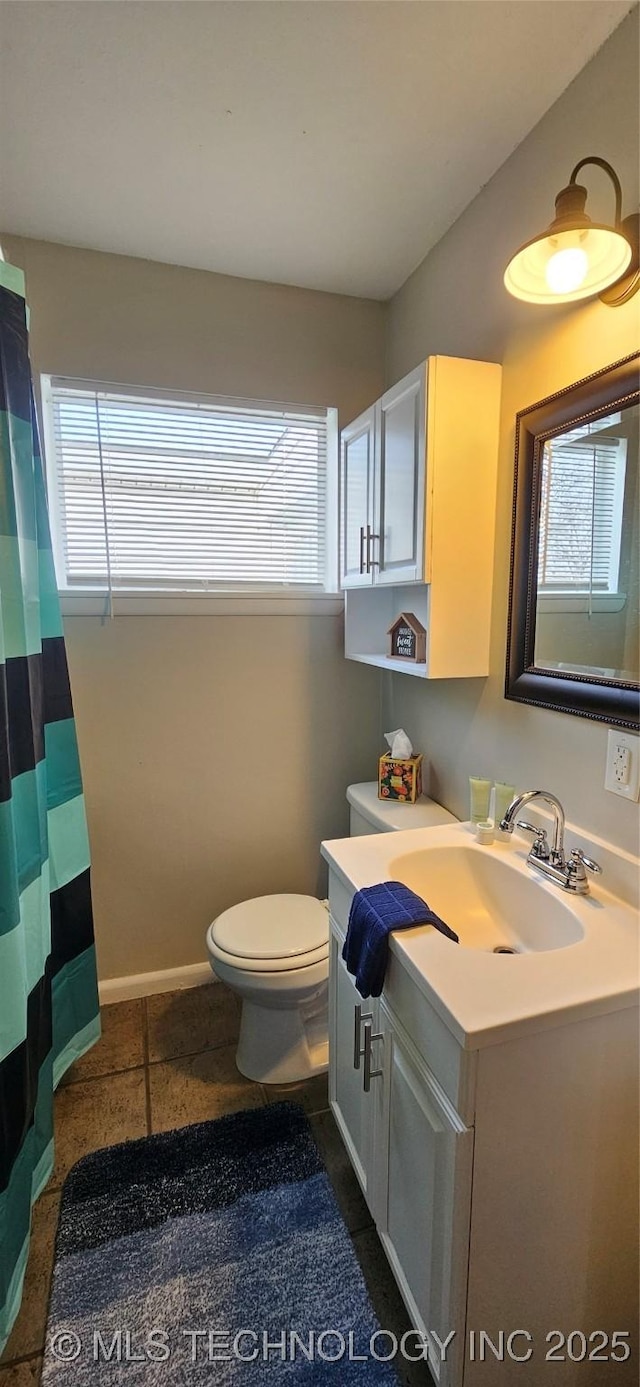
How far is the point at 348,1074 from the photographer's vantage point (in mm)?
1367

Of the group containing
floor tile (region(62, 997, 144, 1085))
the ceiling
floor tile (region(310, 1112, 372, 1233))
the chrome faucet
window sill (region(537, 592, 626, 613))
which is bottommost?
floor tile (region(62, 997, 144, 1085))

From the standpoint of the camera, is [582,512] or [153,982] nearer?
[582,512]

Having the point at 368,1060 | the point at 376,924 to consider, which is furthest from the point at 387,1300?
the point at 376,924

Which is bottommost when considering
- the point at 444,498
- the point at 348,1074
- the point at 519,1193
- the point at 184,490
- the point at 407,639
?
the point at 348,1074

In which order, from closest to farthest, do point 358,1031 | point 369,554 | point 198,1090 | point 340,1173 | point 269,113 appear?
point 358,1031 → point 269,113 → point 340,1173 → point 198,1090 → point 369,554

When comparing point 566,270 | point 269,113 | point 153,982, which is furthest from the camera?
point 153,982

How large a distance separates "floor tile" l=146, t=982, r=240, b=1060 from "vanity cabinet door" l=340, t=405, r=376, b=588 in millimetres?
1522

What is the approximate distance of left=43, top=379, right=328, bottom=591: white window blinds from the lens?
1.87 meters

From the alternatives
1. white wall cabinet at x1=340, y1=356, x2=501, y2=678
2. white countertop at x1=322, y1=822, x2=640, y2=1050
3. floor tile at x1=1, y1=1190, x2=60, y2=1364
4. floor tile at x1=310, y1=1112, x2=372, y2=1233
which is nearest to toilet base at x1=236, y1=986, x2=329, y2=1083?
floor tile at x1=310, y1=1112, x2=372, y2=1233

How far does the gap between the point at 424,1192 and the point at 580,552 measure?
3.95ft

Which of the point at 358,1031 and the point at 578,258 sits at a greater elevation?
the point at 578,258

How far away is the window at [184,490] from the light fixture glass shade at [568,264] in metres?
1.07

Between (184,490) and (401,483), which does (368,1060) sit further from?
(184,490)

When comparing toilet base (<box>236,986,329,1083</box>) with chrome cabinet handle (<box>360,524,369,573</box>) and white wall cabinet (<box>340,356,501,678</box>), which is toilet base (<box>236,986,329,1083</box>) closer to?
white wall cabinet (<box>340,356,501,678</box>)
